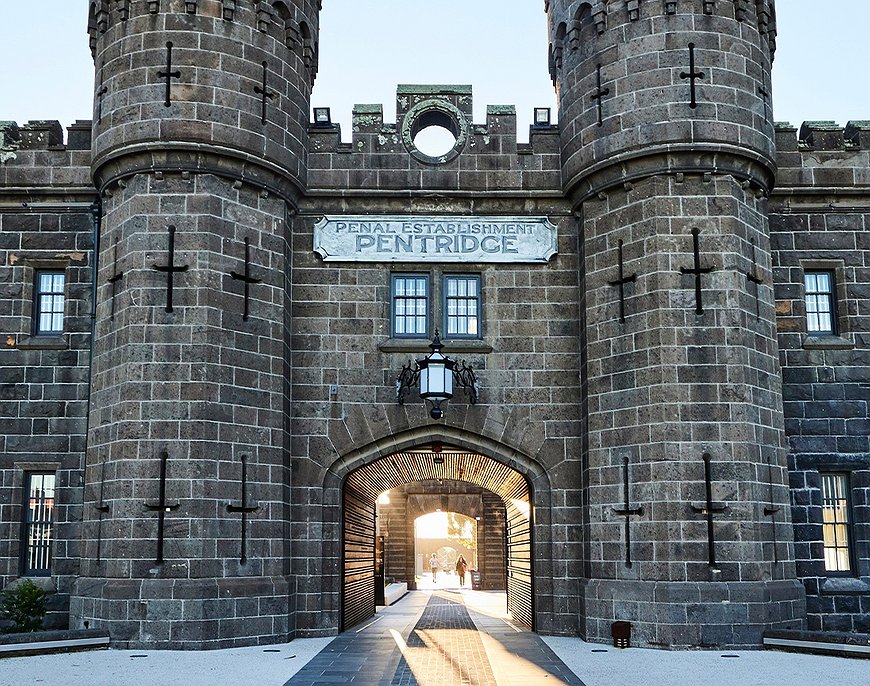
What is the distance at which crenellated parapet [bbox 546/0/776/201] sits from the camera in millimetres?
15219

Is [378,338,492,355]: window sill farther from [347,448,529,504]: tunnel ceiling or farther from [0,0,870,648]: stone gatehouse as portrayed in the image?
[347,448,529,504]: tunnel ceiling

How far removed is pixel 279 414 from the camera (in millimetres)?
15391

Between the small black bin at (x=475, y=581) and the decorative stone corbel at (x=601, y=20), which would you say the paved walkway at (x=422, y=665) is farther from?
the small black bin at (x=475, y=581)

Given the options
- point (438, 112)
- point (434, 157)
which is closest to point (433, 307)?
point (434, 157)

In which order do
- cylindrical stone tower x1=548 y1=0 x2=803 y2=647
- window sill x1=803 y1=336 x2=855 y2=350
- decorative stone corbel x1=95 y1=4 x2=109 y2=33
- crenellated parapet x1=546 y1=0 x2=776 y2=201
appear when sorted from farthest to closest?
1. window sill x1=803 y1=336 x2=855 y2=350
2. decorative stone corbel x1=95 y1=4 x2=109 y2=33
3. crenellated parapet x1=546 y1=0 x2=776 y2=201
4. cylindrical stone tower x1=548 y1=0 x2=803 y2=647

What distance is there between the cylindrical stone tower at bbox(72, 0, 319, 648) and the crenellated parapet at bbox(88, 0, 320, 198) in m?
0.02

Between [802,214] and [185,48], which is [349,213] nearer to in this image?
[185,48]

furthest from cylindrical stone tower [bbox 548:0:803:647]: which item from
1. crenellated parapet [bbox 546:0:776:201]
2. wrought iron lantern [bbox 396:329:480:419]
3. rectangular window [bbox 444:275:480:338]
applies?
wrought iron lantern [bbox 396:329:480:419]

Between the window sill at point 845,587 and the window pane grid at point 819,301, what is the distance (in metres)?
3.96

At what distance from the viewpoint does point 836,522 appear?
16.0 m

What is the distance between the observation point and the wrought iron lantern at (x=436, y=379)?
1524cm

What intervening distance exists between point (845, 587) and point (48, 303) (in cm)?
1333

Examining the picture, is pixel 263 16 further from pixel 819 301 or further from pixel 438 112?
pixel 819 301

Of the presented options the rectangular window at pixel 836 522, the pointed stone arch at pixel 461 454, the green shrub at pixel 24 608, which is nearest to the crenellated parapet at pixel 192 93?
the pointed stone arch at pixel 461 454
